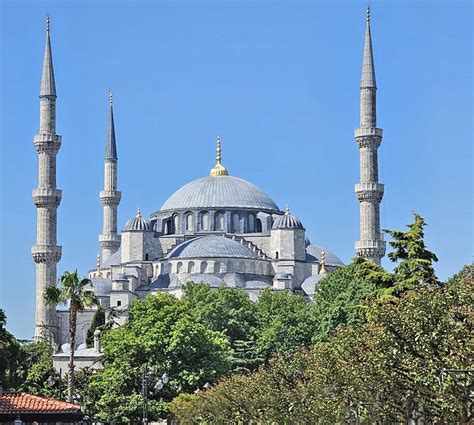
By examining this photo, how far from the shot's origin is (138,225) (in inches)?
4299

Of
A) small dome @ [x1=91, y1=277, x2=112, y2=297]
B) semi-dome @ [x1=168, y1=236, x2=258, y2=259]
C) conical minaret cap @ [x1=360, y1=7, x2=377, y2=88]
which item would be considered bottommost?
small dome @ [x1=91, y1=277, x2=112, y2=297]

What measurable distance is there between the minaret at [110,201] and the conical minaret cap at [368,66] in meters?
25.5

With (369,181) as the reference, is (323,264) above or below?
below

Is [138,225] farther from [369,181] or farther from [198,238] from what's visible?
[369,181]

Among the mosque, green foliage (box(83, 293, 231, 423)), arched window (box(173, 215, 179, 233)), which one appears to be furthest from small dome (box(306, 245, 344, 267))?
green foliage (box(83, 293, 231, 423))

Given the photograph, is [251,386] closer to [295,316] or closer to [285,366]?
[285,366]

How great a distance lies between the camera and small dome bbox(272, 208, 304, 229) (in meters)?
107

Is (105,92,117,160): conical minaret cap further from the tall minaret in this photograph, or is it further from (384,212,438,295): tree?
(384,212,438,295): tree

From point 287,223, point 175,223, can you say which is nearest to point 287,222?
point 287,223

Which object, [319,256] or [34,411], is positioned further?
[319,256]

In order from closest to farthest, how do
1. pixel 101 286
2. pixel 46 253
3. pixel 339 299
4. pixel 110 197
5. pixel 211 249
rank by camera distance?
pixel 339 299 → pixel 46 253 → pixel 211 249 → pixel 101 286 → pixel 110 197

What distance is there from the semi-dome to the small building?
6699cm

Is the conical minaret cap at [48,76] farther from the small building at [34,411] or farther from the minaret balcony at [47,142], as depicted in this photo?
the small building at [34,411]

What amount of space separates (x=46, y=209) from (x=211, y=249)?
13794 millimetres
